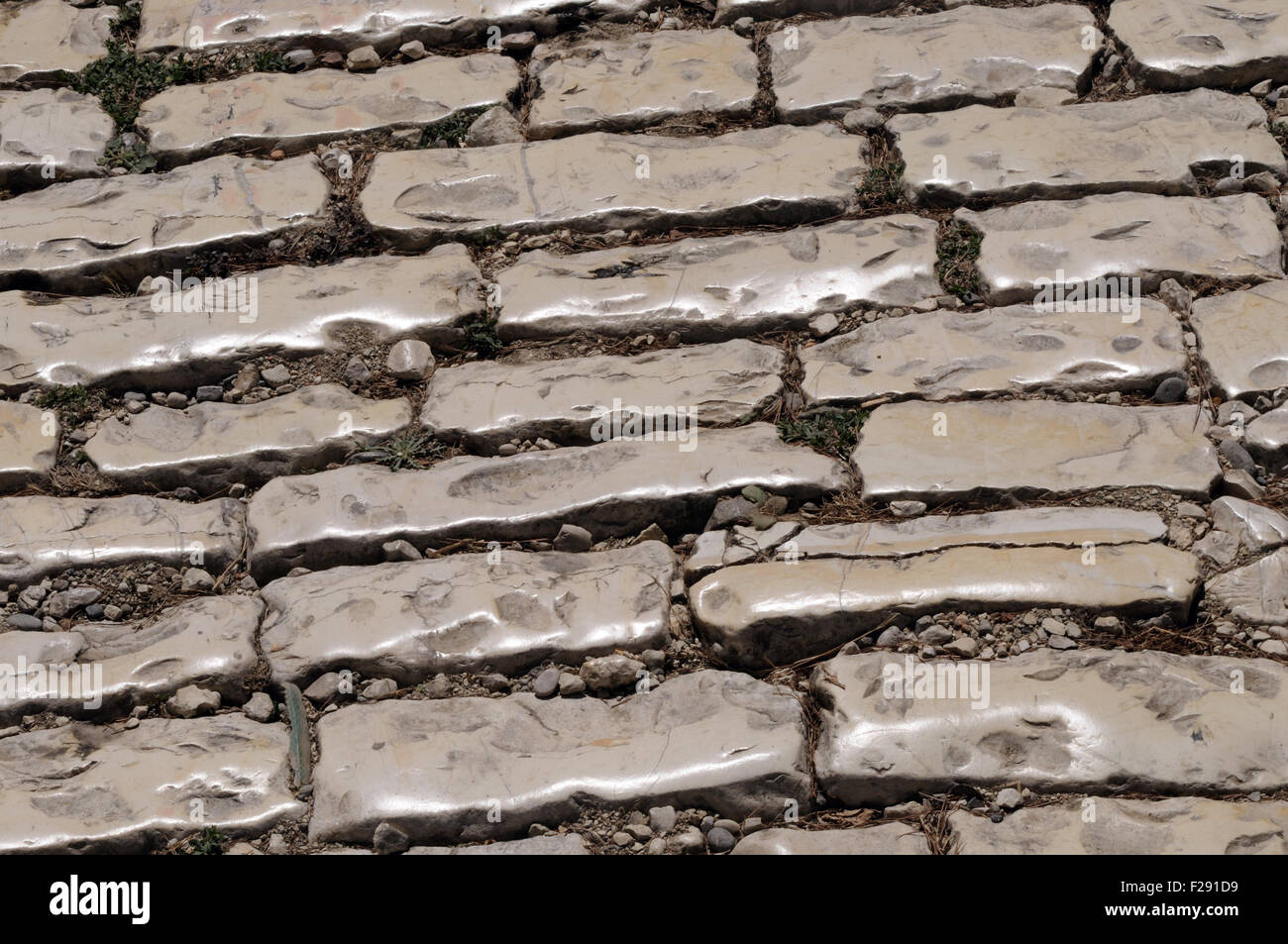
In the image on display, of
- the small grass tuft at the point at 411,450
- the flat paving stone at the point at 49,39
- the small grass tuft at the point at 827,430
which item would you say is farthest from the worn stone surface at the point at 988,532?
the flat paving stone at the point at 49,39

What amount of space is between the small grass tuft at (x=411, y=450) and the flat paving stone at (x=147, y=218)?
3.02 ft

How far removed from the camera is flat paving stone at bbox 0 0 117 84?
182 inches

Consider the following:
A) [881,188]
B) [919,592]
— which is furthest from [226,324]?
[919,592]

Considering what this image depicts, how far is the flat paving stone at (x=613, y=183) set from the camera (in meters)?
3.99

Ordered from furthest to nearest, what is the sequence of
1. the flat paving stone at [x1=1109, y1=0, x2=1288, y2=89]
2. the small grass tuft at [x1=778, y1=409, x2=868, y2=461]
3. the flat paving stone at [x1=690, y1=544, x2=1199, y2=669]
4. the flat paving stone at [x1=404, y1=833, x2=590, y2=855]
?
the flat paving stone at [x1=1109, y1=0, x2=1288, y2=89] → the small grass tuft at [x1=778, y1=409, x2=868, y2=461] → the flat paving stone at [x1=690, y1=544, x2=1199, y2=669] → the flat paving stone at [x1=404, y1=833, x2=590, y2=855]

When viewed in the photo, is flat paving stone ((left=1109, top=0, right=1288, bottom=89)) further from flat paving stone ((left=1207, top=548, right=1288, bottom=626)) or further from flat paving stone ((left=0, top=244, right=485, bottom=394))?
flat paving stone ((left=0, top=244, right=485, bottom=394))

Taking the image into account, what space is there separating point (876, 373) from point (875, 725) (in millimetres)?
1052

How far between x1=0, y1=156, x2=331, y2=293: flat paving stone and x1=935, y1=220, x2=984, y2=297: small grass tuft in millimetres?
1846

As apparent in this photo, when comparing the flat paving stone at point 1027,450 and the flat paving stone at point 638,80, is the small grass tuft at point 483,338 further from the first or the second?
the flat paving stone at point 1027,450

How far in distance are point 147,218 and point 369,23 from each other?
1095 millimetres

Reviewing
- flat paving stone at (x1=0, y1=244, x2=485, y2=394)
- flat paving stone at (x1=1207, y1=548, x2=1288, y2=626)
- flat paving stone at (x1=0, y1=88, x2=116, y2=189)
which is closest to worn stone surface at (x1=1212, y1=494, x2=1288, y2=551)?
flat paving stone at (x1=1207, y1=548, x2=1288, y2=626)

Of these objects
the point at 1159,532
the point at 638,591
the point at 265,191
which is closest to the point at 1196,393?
the point at 1159,532

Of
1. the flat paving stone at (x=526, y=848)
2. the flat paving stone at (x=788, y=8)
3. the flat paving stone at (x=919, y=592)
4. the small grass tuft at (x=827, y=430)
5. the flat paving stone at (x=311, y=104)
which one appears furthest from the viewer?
the flat paving stone at (x=788, y=8)

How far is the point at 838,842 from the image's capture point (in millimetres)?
2771
